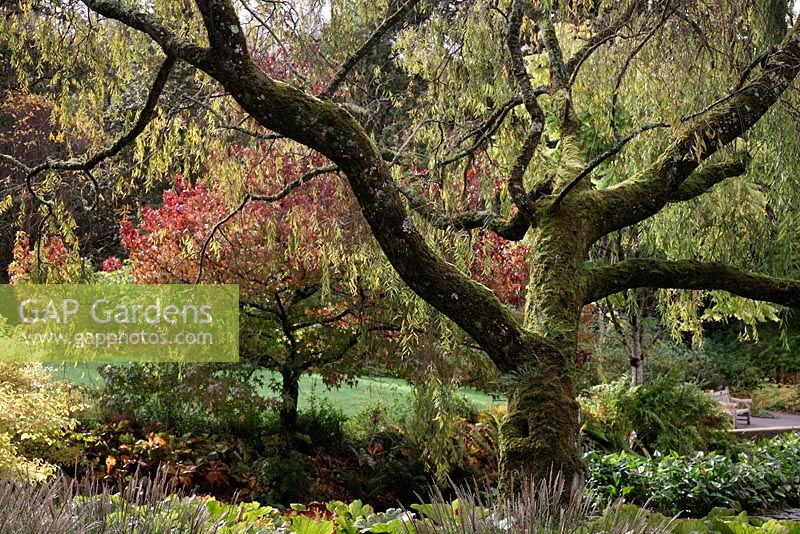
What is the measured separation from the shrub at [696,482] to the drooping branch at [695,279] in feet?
6.79

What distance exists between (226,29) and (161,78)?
0.66 metres

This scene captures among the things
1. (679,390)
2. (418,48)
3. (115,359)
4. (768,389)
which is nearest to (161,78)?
(418,48)

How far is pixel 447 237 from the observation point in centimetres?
418

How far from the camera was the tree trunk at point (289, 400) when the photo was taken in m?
7.18

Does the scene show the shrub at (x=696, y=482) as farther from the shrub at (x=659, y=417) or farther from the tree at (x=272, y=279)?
the tree at (x=272, y=279)

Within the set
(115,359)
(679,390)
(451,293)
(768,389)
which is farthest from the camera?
(768,389)

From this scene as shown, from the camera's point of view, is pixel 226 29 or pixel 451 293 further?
pixel 451 293

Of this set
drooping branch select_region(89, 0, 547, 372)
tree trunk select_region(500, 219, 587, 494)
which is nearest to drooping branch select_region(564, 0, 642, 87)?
tree trunk select_region(500, 219, 587, 494)

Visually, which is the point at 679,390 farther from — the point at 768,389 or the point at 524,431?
the point at 768,389

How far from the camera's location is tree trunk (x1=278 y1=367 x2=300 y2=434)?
718cm

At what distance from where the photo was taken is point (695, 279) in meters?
4.18

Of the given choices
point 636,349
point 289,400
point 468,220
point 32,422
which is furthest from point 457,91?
point 636,349

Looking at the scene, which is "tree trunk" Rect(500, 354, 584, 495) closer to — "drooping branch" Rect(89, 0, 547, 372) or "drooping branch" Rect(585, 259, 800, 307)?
"drooping branch" Rect(89, 0, 547, 372)

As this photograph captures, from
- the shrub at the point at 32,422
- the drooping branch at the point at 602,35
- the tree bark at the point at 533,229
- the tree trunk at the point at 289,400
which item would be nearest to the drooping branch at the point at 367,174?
the tree bark at the point at 533,229
